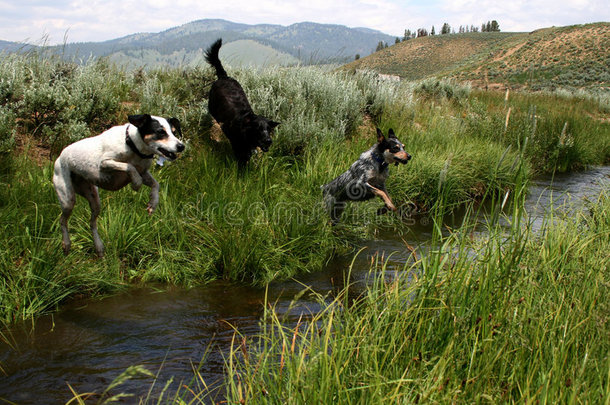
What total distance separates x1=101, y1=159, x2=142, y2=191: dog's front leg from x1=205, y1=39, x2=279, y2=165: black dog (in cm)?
361

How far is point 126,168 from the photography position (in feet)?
9.43

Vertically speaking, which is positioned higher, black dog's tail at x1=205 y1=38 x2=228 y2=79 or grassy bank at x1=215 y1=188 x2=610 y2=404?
black dog's tail at x1=205 y1=38 x2=228 y2=79

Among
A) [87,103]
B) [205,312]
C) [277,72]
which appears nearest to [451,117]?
[277,72]

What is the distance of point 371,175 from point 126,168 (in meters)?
3.19

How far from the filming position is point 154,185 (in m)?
3.13

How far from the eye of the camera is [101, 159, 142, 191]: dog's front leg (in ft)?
9.45

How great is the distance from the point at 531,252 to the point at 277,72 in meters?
7.96

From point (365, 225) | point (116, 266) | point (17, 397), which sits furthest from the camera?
point (365, 225)

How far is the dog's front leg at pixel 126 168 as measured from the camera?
2879 mm

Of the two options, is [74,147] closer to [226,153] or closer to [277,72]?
[226,153]
